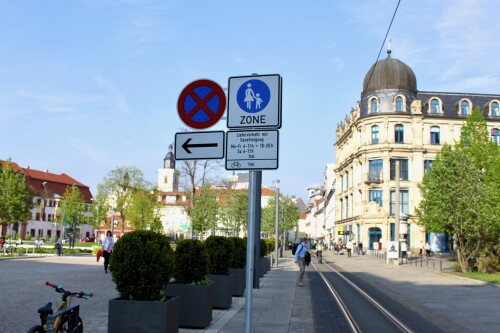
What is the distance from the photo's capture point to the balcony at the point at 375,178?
199 ft

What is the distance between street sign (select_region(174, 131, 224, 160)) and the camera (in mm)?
5148

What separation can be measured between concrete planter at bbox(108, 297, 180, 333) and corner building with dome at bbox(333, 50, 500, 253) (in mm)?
55369

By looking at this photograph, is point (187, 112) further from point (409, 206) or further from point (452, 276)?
point (409, 206)

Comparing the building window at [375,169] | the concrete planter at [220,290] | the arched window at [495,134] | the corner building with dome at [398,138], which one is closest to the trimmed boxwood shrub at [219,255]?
the concrete planter at [220,290]

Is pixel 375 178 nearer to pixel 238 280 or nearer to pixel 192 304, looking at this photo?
pixel 238 280

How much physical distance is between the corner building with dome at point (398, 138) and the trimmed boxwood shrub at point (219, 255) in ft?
163

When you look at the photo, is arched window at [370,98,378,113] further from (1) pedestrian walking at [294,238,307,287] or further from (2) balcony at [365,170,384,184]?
(1) pedestrian walking at [294,238,307,287]

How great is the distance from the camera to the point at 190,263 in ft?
31.1

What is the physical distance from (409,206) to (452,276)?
35.9 m

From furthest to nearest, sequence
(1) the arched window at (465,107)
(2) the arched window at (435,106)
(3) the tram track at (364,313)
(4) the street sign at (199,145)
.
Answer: (1) the arched window at (465,107), (2) the arched window at (435,106), (3) the tram track at (364,313), (4) the street sign at (199,145)

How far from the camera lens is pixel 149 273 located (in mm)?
7105

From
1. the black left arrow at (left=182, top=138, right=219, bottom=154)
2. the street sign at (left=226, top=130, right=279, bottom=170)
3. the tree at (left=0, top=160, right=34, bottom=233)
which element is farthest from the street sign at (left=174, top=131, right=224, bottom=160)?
the tree at (left=0, top=160, right=34, bottom=233)

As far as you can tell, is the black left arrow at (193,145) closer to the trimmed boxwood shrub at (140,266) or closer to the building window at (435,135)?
the trimmed boxwood shrub at (140,266)

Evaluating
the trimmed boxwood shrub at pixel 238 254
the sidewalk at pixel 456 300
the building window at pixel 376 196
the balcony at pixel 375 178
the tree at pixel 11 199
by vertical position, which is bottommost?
the sidewalk at pixel 456 300
